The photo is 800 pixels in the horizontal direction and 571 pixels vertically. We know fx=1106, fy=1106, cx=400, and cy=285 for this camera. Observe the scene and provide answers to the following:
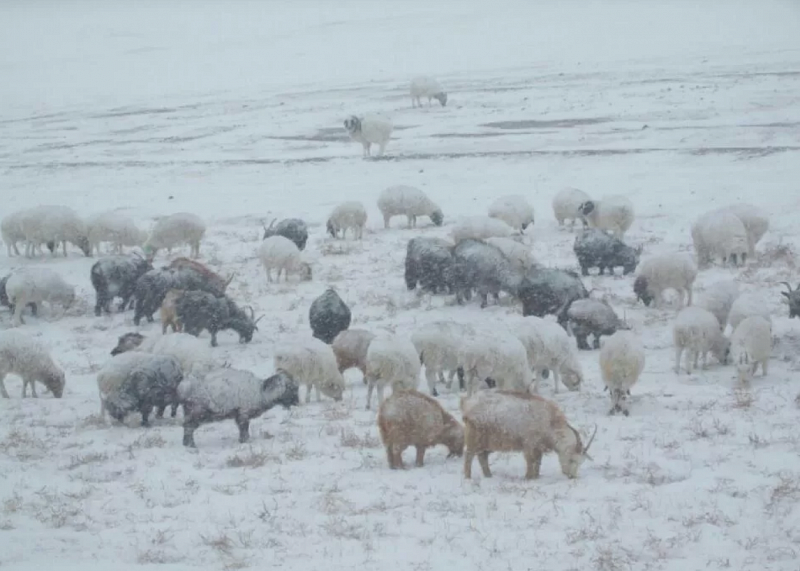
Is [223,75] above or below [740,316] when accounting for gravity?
above

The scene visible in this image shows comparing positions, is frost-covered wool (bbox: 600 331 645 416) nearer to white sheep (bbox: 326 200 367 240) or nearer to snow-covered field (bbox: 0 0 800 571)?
snow-covered field (bbox: 0 0 800 571)

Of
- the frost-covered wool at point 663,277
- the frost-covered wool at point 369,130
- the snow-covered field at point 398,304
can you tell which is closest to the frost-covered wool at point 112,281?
the snow-covered field at point 398,304

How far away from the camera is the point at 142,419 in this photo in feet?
37.5

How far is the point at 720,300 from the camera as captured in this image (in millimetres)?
14023

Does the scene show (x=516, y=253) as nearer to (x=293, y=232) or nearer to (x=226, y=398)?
(x=293, y=232)

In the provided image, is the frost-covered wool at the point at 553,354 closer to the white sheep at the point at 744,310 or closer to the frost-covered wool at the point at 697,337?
the frost-covered wool at the point at 697,337

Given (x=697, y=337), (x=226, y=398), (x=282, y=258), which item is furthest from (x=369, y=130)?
(x=226, y=398)

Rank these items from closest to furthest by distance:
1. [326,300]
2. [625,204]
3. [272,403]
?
[272,403], [326,300], [625,204]

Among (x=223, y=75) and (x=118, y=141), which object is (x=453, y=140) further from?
(x=223, y=75)

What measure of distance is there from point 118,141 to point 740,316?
98.5ft

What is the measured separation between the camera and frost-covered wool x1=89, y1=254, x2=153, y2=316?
55.2 feet

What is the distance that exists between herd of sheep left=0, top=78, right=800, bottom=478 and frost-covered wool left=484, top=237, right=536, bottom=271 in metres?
0.04

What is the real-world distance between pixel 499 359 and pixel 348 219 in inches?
407

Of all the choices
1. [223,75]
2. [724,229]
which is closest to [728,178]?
Answer: [724,229]
